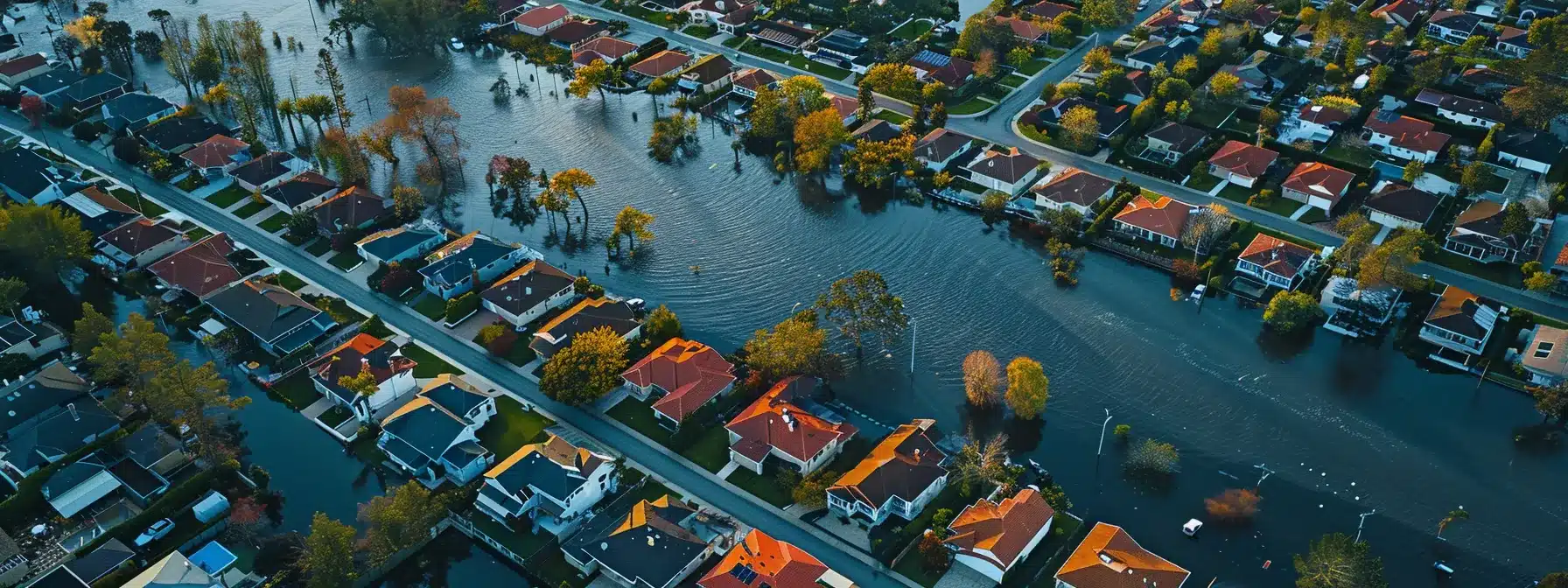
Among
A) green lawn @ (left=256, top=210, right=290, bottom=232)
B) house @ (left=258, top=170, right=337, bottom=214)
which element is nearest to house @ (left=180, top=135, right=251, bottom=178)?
house @ (left=258, top=170, right=337, bottom=214)

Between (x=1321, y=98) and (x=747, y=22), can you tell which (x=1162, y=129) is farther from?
(x=747, y=22)

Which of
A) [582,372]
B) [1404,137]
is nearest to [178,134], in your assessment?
[582,372]

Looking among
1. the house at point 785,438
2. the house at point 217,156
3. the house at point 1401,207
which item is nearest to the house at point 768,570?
the house at point 785,438

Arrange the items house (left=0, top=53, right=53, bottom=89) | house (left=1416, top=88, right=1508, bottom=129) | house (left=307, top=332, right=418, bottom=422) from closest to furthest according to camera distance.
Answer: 1. house (left=307, top=332, right=418, bottom=422)
2. house (left=1416, top=88, right=1508, bottom=129)
3. house (left=0, top=53, right=53, bottom=89)

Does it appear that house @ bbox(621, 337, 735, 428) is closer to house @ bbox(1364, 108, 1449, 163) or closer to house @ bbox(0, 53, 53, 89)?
house @ bbox(1364, 108, 1449, 163)

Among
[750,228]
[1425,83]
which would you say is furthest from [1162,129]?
[750,228]

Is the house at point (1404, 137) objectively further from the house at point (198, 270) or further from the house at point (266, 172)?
the house at point (198, 270)
